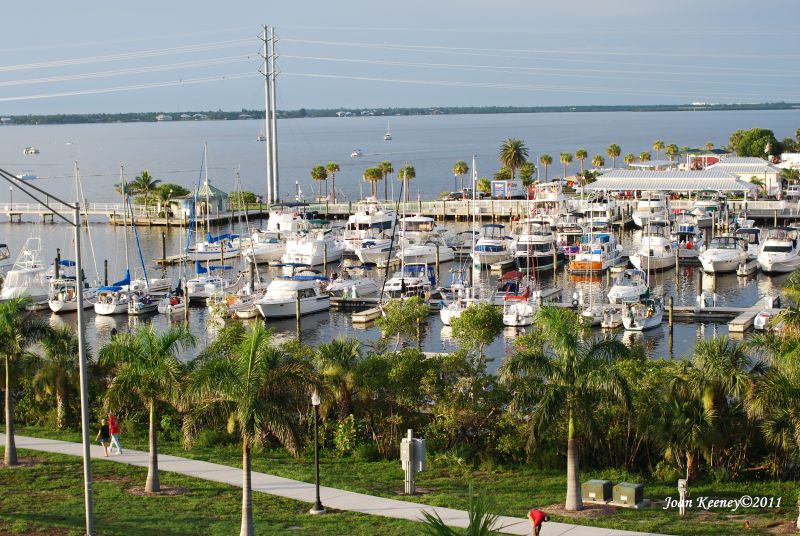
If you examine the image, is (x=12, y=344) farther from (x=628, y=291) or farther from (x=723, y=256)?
(x=723, y=256)

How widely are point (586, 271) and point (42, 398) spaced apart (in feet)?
158

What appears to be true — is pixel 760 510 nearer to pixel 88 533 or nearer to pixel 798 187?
pixel 88 533

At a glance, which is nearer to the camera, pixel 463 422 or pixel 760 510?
pixel 760 510

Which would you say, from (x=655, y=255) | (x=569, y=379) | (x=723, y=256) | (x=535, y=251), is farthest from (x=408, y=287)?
(x=569, y=379)

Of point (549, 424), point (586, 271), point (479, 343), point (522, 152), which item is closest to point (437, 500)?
point (549, 424)

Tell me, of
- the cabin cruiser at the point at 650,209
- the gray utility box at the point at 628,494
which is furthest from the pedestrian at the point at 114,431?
the cabin cruiser at the point at 650,209

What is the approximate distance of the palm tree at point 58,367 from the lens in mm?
33031

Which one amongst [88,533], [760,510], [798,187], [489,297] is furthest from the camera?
[798,187]

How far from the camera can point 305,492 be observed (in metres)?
26.9

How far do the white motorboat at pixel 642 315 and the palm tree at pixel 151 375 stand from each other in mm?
33841

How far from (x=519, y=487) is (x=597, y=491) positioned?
238cm

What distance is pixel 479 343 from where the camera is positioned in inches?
1677

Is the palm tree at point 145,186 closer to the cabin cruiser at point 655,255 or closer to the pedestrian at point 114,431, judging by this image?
the cabin cruiser at point 655,255

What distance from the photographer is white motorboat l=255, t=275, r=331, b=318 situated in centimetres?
6406
